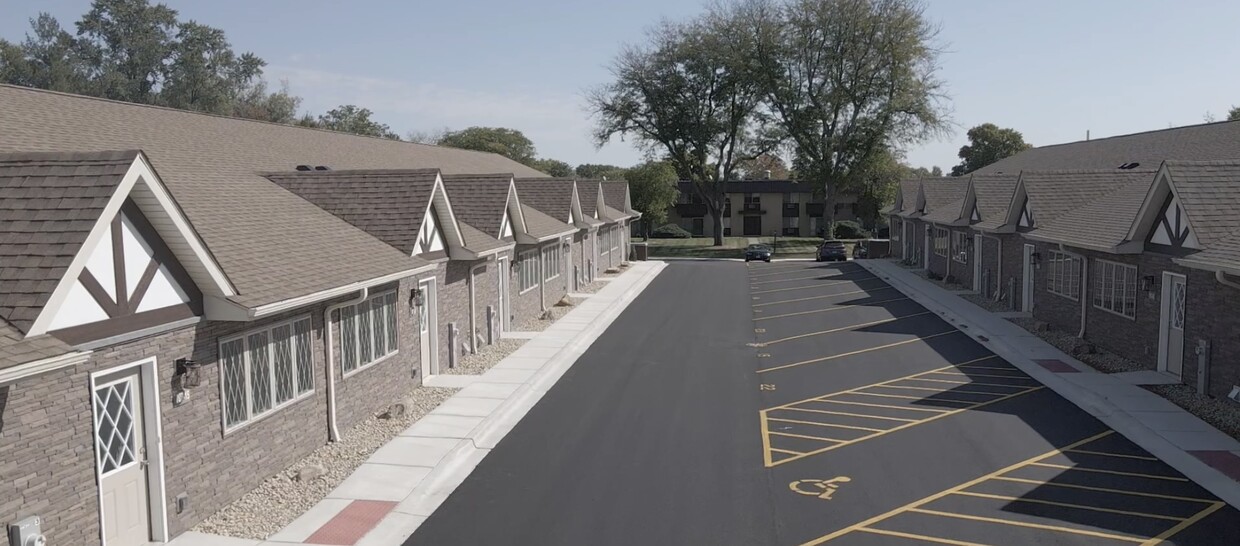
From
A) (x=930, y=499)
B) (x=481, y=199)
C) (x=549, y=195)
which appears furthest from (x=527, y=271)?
(x=930, y=499)

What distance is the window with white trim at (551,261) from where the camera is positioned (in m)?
30.9

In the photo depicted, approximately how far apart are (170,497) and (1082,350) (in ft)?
63.2

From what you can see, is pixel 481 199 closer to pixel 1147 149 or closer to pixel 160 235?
pixel 160 235

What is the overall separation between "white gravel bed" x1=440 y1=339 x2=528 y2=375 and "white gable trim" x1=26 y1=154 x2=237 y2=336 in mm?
9765

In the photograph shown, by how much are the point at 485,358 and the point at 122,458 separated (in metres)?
12.5

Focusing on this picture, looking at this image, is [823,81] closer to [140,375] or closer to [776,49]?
[776,49]

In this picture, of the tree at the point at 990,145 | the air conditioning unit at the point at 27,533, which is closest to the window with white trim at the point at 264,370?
the air conditioning unit at the point at 27,533

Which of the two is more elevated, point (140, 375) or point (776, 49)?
point (776, 49)

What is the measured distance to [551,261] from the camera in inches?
1264

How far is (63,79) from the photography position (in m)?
71.1

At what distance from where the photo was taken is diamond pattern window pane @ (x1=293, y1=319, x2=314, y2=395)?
13.2 meters

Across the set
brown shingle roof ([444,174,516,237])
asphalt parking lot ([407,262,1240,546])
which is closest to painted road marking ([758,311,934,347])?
asphalt parking lot ([407,262,1240,546])

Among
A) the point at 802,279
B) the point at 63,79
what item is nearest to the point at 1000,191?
the point at 802,279

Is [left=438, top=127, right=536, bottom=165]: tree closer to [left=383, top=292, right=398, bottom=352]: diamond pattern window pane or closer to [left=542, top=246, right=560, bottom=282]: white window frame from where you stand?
[left=542, top=246, right=560, bottom=282]: white window frame
